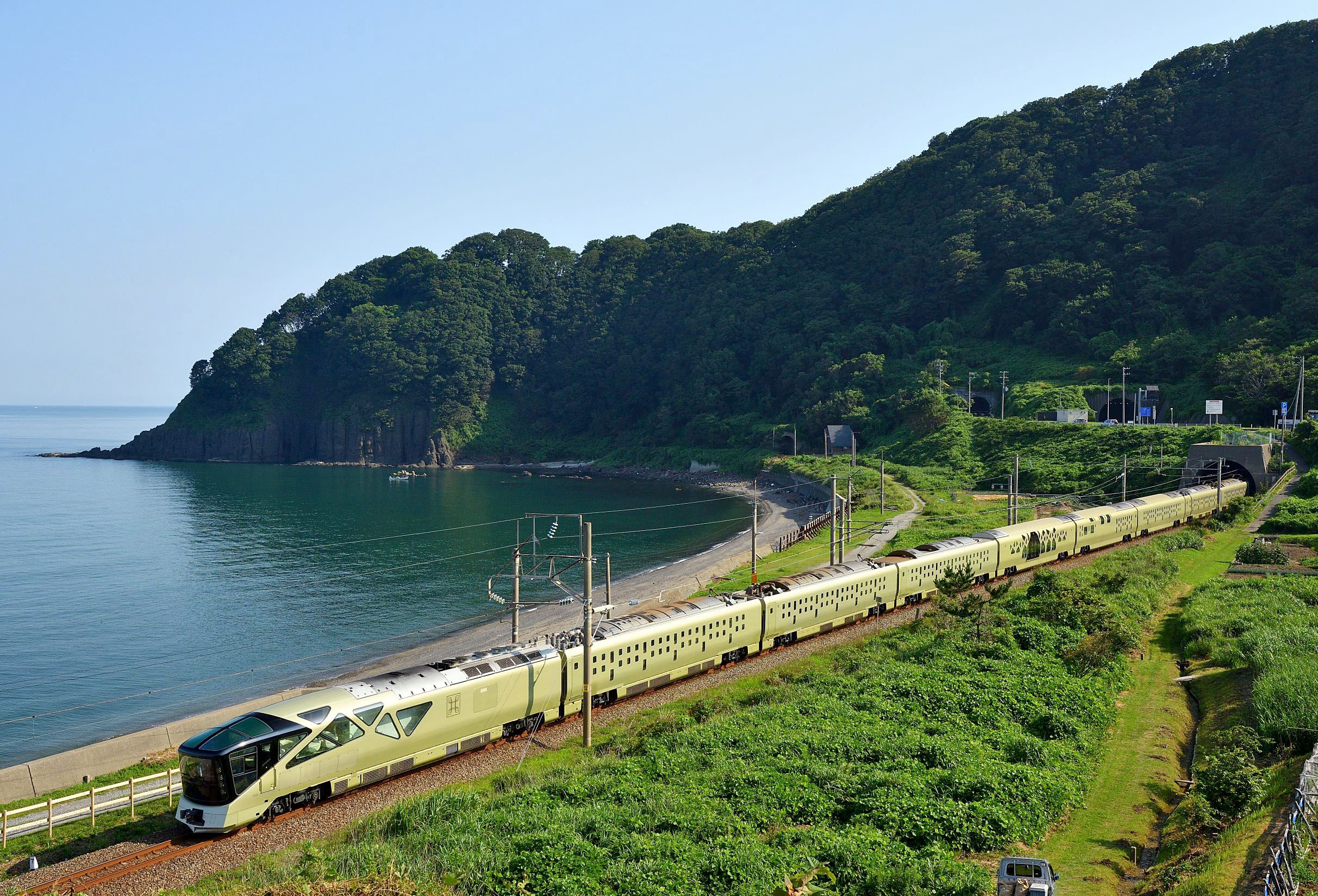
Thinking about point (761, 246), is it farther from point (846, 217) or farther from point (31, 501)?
point (31, 501)

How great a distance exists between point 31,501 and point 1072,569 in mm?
111268

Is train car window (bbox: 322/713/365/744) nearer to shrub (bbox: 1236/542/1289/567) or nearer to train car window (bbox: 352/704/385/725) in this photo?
train car window (bbox: 352/704/385/725)

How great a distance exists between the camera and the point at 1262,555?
146ft

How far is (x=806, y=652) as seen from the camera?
116 feet

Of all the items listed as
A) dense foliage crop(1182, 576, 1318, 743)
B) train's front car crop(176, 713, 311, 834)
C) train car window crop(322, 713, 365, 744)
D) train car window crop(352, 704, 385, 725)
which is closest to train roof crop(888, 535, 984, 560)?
dense foliage crop(1182, 576, 1318, 743)

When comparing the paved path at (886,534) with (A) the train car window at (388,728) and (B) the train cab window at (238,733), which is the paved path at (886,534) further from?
(B) the train cab window at (238,733)

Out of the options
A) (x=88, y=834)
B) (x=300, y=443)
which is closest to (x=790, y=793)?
(x=88, y=834)

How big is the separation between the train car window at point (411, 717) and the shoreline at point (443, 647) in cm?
1037

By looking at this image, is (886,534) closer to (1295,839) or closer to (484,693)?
(484,693)

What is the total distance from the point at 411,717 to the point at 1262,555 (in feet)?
140

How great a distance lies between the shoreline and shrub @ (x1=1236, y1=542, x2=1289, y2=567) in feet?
94.1

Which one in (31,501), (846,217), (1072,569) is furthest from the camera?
(846,217)

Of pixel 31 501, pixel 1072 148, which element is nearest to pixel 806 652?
pixel 31 501

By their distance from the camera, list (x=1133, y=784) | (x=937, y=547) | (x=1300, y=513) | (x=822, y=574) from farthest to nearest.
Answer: (x=1300, y=513) < (x=937, y=547) < (x=822, y=574) < (x=1133, y=784)
